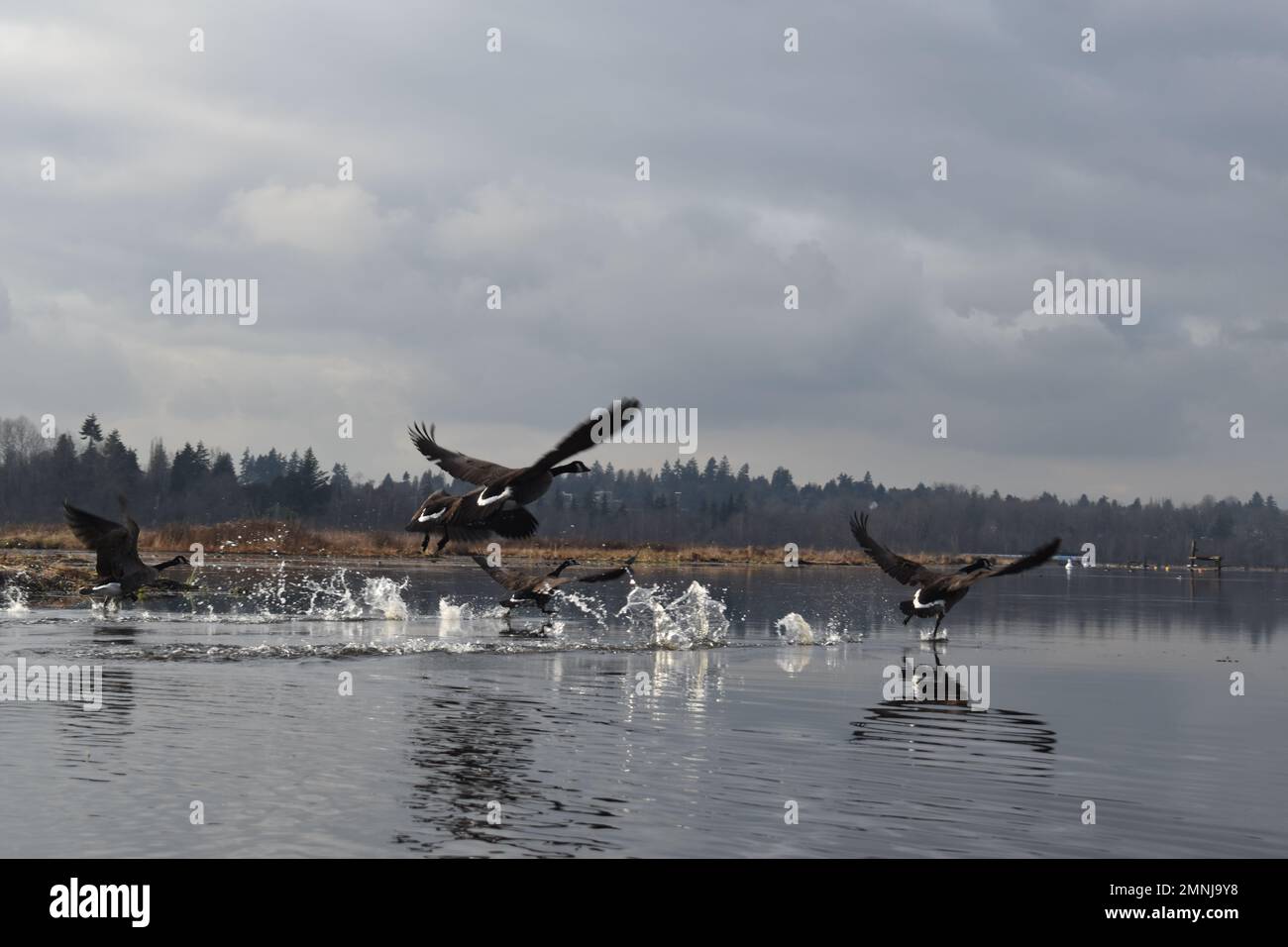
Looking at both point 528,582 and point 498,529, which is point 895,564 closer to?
point 528,582

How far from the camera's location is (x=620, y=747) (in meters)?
16.7

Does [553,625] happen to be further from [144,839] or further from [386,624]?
[144,839]

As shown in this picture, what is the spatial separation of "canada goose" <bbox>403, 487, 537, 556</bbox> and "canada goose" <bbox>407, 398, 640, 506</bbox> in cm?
16

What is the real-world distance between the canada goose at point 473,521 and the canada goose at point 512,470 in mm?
159

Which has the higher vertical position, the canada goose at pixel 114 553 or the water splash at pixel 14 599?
the canada goose at pixel 114 553

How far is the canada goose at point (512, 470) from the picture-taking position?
19094 mm

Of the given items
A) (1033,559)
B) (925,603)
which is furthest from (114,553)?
(1033,559)

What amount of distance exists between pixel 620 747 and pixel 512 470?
24.2 ft

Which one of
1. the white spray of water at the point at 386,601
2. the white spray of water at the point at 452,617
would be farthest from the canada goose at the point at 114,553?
the white spray of water at the point at 452,617

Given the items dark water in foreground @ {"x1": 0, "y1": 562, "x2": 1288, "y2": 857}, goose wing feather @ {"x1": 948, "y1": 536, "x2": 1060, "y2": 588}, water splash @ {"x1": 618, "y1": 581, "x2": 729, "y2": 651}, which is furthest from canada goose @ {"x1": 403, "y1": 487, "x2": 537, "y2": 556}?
water splash @ {"x1": 618, "y1": 581, "x2": 729, "y2": 651}

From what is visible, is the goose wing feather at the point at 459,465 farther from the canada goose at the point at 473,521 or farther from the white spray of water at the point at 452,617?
the white spray of water at the point at 452,617

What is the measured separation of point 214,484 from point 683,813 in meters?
163

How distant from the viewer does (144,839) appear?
11.5 meters
